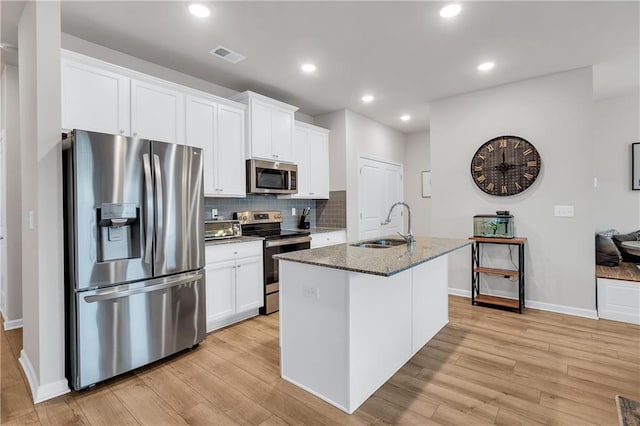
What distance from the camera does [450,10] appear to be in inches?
94.7

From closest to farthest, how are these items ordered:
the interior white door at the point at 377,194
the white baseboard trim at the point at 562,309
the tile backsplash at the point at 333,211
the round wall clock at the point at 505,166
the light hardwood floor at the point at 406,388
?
the light hardwood floor at the point at 406,388 → the white baseboard trim at the point at 562,309 → the round wall clock at the point at 505,166 → the tile backsplash at the point at 333,211 → the interior white door at the point at 377,194

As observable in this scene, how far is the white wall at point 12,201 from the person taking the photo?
10.6ft

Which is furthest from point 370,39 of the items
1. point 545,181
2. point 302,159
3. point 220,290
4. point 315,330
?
point 220,290

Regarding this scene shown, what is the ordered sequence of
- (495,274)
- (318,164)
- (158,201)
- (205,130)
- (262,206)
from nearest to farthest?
(158,201) < (205,130) < (495,274) < (262,206) < (318,164)

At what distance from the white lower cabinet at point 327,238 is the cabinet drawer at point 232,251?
94 cm

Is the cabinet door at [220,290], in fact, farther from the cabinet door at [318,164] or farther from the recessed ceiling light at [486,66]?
the recessed ceiling light at [486,66]

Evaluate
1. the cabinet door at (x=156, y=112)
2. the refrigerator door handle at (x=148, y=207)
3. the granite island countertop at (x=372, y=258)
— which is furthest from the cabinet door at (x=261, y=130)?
the granite island countertop at (x=372, y=258)

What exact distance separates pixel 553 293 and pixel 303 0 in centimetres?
399

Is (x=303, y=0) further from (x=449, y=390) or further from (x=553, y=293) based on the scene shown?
(x=553, y=293)

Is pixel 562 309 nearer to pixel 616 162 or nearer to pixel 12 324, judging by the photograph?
pixel 616 162

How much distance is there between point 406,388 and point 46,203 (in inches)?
105

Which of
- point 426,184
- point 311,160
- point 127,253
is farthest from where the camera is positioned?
point 426,184

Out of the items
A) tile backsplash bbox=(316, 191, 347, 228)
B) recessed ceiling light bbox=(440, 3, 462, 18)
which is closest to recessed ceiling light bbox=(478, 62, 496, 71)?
recessed ceiling light bbox=(440, 3, 462, 18)

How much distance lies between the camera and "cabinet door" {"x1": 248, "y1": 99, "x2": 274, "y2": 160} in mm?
3773
